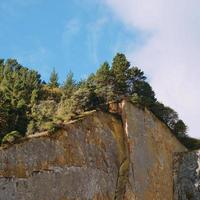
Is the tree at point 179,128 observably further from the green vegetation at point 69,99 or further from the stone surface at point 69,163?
the stone surface at point 69,163

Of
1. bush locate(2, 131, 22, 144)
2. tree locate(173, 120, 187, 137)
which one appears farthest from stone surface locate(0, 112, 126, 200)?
tree locate(173, 120, 187, 137)

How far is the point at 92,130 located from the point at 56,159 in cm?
477

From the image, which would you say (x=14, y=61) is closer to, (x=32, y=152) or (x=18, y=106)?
(x=18, y=106)

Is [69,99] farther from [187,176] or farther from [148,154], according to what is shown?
[187,176]

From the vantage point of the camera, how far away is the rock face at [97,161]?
3209cm

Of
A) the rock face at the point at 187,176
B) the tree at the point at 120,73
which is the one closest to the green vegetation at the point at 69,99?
the tree at the point at 120,73

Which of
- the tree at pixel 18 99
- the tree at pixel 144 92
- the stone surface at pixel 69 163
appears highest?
the tree at pixel 144 92

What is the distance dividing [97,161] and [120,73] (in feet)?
35.6

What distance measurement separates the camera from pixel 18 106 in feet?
127

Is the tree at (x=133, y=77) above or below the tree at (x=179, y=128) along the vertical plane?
above

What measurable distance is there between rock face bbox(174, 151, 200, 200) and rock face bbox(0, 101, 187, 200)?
0.54 meters

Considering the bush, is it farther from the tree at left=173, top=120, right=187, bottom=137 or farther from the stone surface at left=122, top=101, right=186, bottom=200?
the tree at left=173, top=120, right=187, bottom=137

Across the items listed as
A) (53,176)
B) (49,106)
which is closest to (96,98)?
(49,106)

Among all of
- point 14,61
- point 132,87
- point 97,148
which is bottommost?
point 97,148
